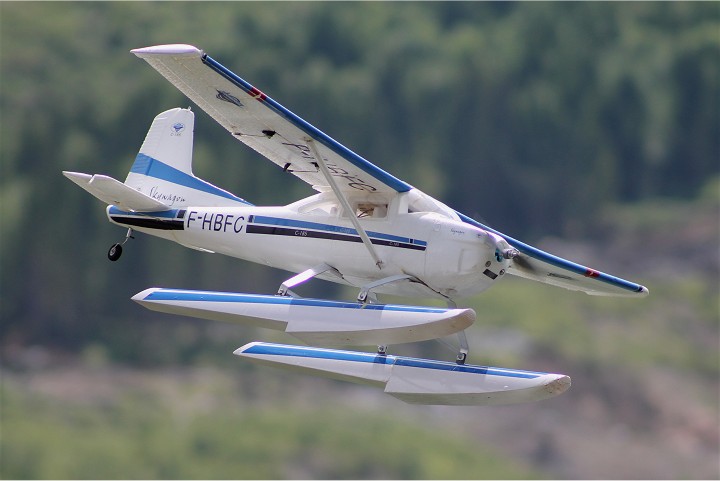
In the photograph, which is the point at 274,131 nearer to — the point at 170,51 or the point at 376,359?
the point at 170,51

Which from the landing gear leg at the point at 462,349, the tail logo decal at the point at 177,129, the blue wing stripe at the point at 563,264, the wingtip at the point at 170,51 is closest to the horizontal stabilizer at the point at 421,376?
the landing gear leg at the point at 462,349

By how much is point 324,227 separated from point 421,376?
176cm

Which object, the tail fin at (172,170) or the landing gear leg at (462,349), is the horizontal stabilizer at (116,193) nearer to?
the tail fin at (172,170)

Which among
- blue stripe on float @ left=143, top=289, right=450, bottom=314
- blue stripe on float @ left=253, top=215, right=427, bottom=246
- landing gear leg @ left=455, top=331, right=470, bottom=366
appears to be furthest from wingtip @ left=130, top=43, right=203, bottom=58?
landing gear leg @ left=455, top=331, right=470, bottom=366

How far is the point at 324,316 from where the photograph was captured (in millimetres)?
14297

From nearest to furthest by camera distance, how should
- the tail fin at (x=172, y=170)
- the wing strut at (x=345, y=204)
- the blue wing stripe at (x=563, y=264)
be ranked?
1. the wing strut at (x=345, y=204)
2. the blue wing stripe at (x=563, y=264)
3. the tail fin at (x=172, y=170)

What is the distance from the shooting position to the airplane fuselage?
14.1 metres

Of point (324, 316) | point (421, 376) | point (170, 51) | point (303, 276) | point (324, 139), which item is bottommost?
point (421, 376)

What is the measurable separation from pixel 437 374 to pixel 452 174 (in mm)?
45486

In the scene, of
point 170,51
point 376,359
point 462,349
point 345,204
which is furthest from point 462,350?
point 170,51

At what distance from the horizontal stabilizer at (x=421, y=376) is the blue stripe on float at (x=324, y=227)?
1281 mm

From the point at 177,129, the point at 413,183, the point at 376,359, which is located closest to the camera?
the point at 376,359

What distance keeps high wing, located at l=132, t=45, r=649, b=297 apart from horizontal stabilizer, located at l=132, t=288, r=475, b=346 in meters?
1.20

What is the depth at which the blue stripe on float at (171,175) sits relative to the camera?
16172 millimetres
